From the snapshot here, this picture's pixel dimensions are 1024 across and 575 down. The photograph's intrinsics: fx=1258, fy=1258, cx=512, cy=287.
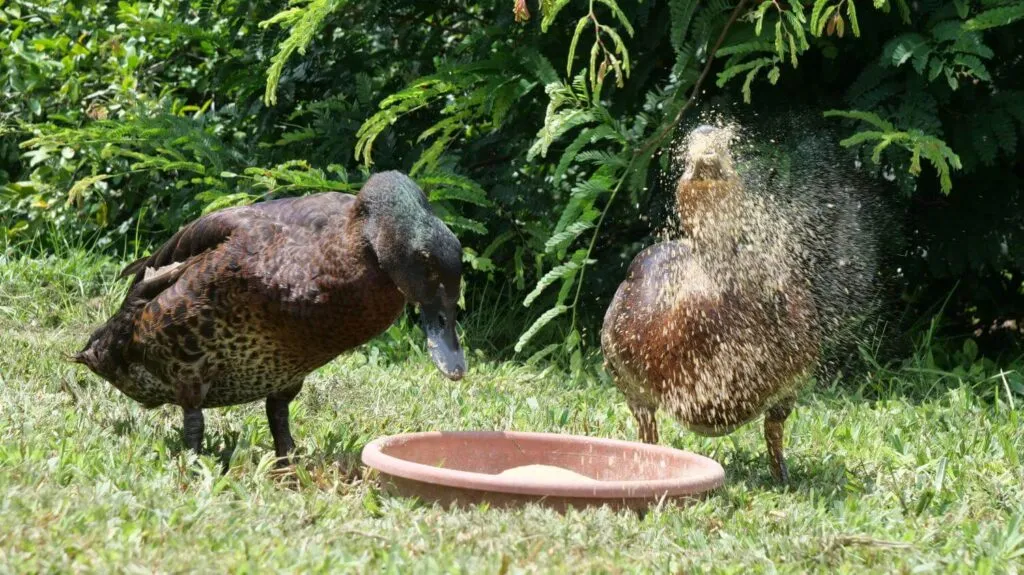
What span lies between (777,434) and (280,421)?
5.46 ft

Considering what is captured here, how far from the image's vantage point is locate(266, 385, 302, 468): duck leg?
414 cm

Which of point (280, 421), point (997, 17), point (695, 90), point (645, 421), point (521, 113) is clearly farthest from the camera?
point (521, 113)

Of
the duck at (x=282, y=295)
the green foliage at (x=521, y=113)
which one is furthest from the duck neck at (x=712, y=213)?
the duck at (x=282, y=295)

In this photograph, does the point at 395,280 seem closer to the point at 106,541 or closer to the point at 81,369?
the point at 106,541

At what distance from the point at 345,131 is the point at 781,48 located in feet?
8.66

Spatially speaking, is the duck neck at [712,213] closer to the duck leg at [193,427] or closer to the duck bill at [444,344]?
the duck bill at [444,344]

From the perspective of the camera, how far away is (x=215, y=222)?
3.92m

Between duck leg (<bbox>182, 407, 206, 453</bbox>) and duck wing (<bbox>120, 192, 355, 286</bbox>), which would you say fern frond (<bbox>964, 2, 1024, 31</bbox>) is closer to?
duck wing (<bbox>120, 192, 355, 286</bbox>)

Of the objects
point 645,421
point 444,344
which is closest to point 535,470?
point 444,344

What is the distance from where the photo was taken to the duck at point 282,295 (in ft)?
11.7

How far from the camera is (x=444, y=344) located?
3627mm

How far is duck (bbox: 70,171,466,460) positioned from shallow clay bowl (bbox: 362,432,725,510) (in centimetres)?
34

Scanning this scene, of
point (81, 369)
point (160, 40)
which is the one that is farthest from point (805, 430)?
point (160, 40)

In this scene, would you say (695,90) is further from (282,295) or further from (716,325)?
(282,295)
